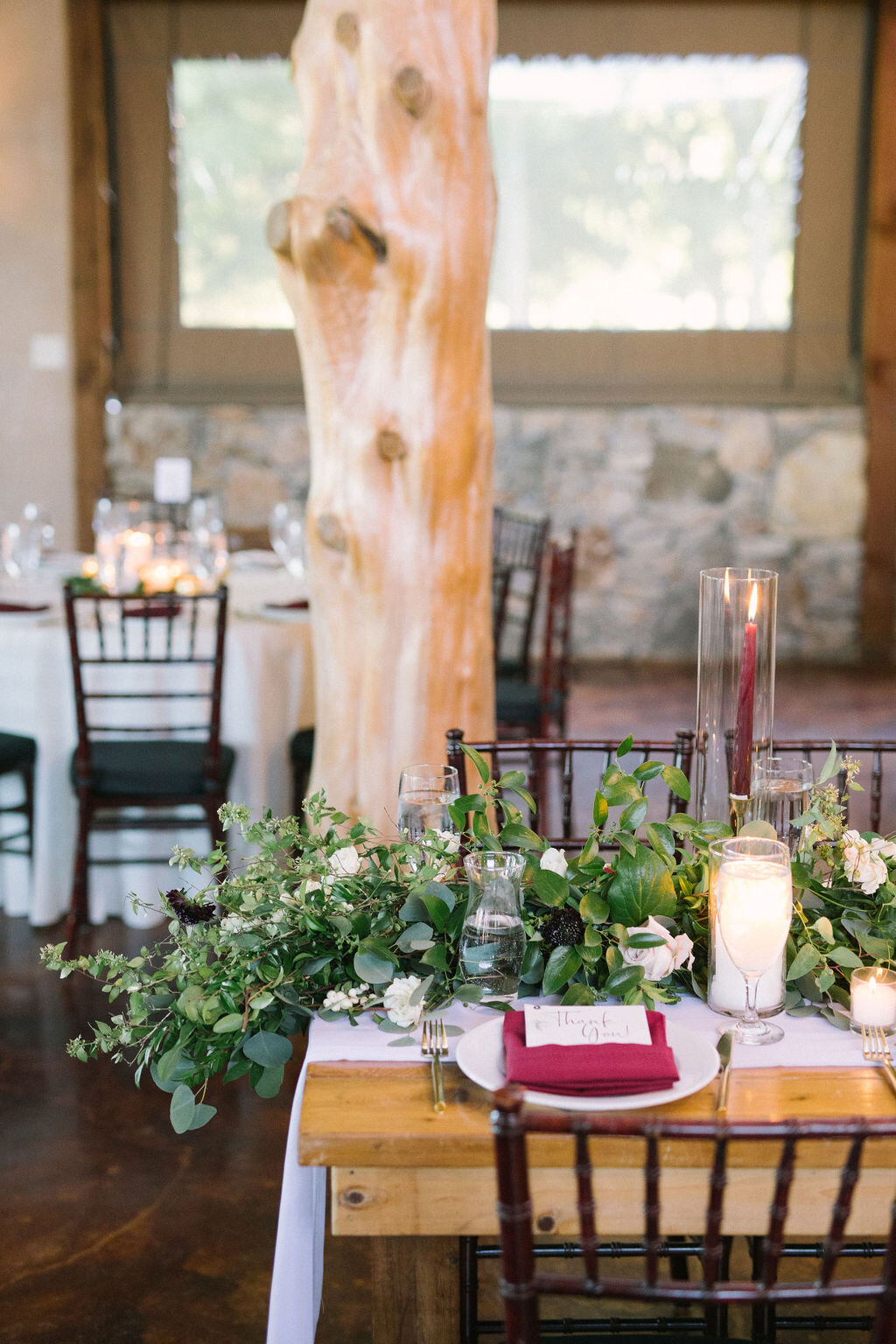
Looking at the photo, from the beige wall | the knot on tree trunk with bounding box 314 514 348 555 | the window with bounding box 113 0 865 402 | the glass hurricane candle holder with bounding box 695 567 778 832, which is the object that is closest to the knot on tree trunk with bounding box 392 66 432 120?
the knot on tree trunk with bounding box 314 514 348 555

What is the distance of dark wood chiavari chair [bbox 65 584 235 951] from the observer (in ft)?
11.0

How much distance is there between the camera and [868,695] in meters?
5.98

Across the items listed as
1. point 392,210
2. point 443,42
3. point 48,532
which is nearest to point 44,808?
point 48,532

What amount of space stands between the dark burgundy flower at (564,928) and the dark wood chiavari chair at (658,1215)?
18.1 inches

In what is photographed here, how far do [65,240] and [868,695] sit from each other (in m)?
4.18

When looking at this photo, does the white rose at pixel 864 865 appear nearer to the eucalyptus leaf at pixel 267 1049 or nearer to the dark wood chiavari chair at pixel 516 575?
the eucalyptus leaf at pixel 267 1049

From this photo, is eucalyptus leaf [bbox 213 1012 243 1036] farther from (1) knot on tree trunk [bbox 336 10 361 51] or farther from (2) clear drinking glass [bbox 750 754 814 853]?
(1) knot on tree trunk [bbox 336 10 361 51]

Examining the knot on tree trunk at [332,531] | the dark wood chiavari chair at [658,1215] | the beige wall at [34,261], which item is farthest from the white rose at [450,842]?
the beige wall at [34,261]

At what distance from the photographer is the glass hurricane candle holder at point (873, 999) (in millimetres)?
1447

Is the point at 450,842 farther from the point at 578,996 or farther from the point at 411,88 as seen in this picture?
the point at 411,88

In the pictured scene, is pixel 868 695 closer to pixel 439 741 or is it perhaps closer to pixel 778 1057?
pixel 439 741

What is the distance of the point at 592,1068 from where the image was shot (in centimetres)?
131

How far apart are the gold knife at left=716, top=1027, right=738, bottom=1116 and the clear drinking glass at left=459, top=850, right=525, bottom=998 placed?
24cm

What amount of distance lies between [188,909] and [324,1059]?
230mm
